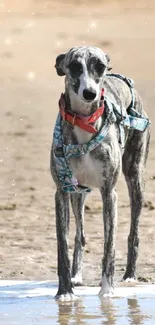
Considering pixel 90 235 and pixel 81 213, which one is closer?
pixel 81 213

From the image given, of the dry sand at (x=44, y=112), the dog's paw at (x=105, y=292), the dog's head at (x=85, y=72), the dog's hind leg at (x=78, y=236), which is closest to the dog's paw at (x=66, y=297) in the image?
the dog's paw at (x=105, y=292)

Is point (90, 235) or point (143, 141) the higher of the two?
point (143, 141)

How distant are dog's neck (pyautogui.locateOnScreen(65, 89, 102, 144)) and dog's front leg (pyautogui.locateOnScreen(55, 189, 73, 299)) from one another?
1.28 feet

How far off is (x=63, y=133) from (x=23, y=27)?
19540mm

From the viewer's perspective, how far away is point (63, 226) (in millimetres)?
9148

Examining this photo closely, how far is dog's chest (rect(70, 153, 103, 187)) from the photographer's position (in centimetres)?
898

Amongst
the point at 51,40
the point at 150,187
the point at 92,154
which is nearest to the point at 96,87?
the point at 92,154

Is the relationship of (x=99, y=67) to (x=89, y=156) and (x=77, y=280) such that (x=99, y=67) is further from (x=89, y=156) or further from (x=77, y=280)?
(x=77, y=280)

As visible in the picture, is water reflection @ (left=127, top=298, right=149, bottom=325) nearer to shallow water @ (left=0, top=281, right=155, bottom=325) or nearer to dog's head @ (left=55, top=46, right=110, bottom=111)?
shallow water @ (left=0, top=281, right=155, bottom=325)

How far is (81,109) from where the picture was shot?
352 inches

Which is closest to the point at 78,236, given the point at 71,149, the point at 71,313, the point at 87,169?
the point at 87,169

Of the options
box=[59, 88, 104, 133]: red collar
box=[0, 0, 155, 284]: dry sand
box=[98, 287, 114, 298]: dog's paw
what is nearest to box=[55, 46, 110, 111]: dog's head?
box=[59, 88, 104, 133]: red collar

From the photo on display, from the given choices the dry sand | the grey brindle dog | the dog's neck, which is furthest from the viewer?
the dry sand

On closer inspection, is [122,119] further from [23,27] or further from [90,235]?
[23,27]
